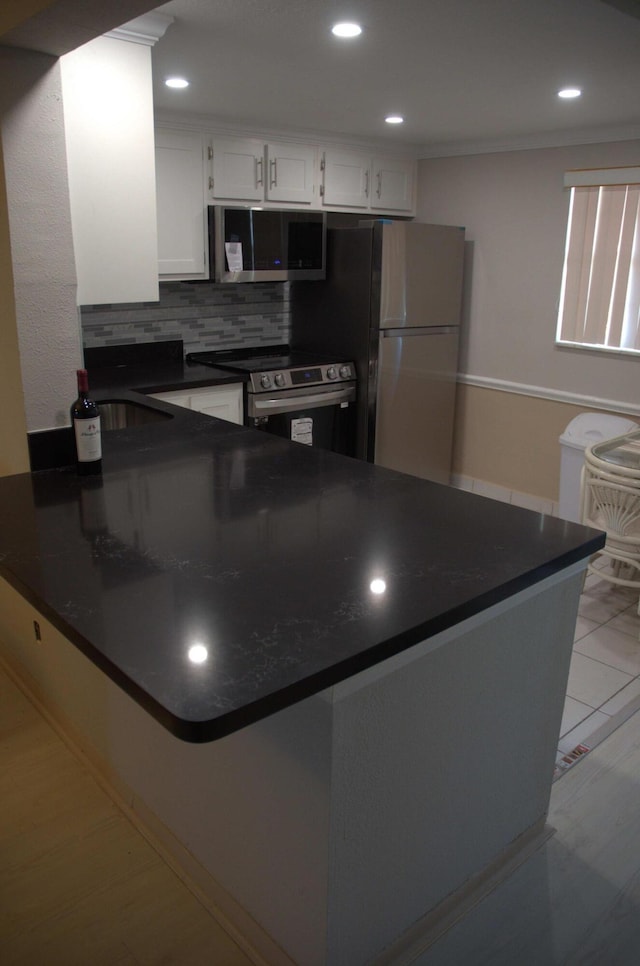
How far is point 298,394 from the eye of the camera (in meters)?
3.93

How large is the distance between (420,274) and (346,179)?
2.28ft

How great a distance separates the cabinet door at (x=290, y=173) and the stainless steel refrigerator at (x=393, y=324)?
10.6 inches

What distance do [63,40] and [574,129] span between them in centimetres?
295

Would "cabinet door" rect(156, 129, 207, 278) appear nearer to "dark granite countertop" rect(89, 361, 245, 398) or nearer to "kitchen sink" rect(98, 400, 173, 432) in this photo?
"dark granite countertop" rect(89, 361, 245, 398)

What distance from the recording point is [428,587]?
131 centimetres

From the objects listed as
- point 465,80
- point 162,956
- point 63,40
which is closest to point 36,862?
point 162,956

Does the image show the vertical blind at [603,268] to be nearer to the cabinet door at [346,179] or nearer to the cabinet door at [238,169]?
the cabinet door at [346,179]

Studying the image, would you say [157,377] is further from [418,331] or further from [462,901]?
[462,901]

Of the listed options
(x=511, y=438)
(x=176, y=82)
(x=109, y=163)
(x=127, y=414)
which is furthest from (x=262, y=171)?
(x=511, y=438)

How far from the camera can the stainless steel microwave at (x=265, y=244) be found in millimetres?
3730

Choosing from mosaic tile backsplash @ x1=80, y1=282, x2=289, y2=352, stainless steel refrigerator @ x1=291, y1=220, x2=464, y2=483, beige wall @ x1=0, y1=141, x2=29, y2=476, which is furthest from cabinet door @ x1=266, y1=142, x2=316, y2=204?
beige wall @ x1=0, y1=141, x2=29, y2=476

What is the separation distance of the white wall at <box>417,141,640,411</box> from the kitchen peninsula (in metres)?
2.58

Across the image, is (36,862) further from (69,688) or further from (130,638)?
(130,638)

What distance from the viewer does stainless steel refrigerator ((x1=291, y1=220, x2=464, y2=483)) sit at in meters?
4.00
